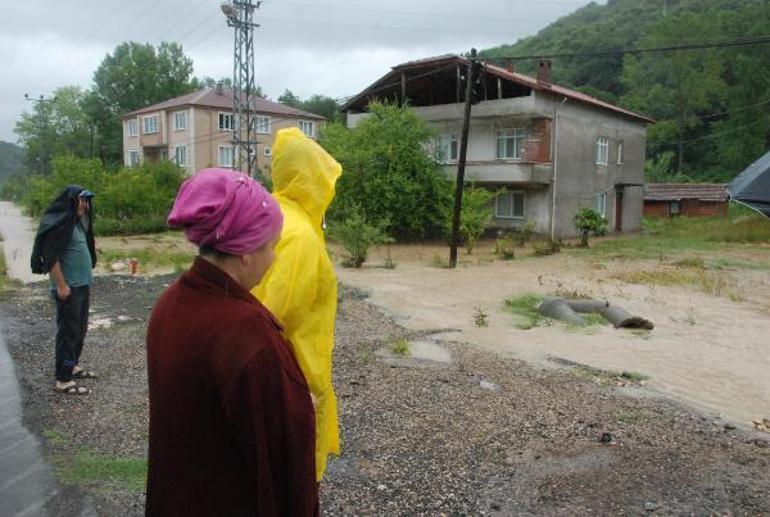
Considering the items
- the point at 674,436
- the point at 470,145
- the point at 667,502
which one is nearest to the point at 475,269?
the point at 470,145

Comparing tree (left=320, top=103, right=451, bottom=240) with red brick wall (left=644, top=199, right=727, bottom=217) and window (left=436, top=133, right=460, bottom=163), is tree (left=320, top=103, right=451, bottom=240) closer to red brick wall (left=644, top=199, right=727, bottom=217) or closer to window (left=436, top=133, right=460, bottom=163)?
window (left=436, top=133, right=460, bottom=163)

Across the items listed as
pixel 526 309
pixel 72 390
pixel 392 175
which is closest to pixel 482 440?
pixel 72 390

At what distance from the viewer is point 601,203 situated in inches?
1256

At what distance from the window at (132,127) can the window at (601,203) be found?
36705 mm

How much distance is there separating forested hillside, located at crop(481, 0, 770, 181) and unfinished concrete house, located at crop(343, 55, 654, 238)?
19398 millimetres

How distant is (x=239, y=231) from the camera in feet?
5.59

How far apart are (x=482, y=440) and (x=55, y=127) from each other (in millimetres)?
80119

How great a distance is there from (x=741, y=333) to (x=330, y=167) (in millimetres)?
9863

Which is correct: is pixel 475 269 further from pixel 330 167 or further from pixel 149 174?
pixel 149 174

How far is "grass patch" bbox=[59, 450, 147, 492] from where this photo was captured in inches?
159

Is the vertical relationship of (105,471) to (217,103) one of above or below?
below

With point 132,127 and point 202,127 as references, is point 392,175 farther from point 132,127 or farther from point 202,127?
→ point 132,127

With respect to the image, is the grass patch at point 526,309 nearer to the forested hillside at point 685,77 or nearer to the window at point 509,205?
the window at point 509,205

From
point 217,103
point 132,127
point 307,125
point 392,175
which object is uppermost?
point 217,103
